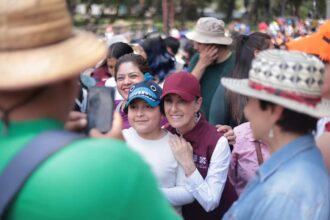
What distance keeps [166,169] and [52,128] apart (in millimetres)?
1698

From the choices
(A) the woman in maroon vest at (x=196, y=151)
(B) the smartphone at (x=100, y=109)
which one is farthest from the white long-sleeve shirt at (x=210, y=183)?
(B) the smartphone at (x=100, y=109)

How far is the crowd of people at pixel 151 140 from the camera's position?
134cm

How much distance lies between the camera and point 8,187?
133 centimetres

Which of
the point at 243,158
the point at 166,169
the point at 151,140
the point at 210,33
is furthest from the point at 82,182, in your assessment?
the point at 210,33

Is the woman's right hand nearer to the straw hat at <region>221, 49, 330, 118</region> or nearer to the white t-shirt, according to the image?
the white t-shirt

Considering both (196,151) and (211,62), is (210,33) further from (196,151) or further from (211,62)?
(196,151)

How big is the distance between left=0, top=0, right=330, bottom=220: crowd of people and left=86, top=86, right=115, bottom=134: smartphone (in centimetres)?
2

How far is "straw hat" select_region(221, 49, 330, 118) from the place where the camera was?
201 centimetres

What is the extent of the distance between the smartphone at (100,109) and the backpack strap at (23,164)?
1.19 ft

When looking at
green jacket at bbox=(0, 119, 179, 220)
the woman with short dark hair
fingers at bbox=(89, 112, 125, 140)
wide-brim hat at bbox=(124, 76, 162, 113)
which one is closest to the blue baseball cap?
wide-brim hat at bbox=(124, 76, 162, 113)

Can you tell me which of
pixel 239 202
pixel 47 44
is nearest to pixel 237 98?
pixel 239 202

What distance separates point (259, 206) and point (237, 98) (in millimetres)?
1904

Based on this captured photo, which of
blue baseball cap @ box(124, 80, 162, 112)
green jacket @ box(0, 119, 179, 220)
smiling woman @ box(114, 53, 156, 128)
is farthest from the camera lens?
smiling woman @ box(114, 53, 156, 128)

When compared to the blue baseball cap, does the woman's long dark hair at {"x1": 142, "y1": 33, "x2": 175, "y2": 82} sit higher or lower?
lower
